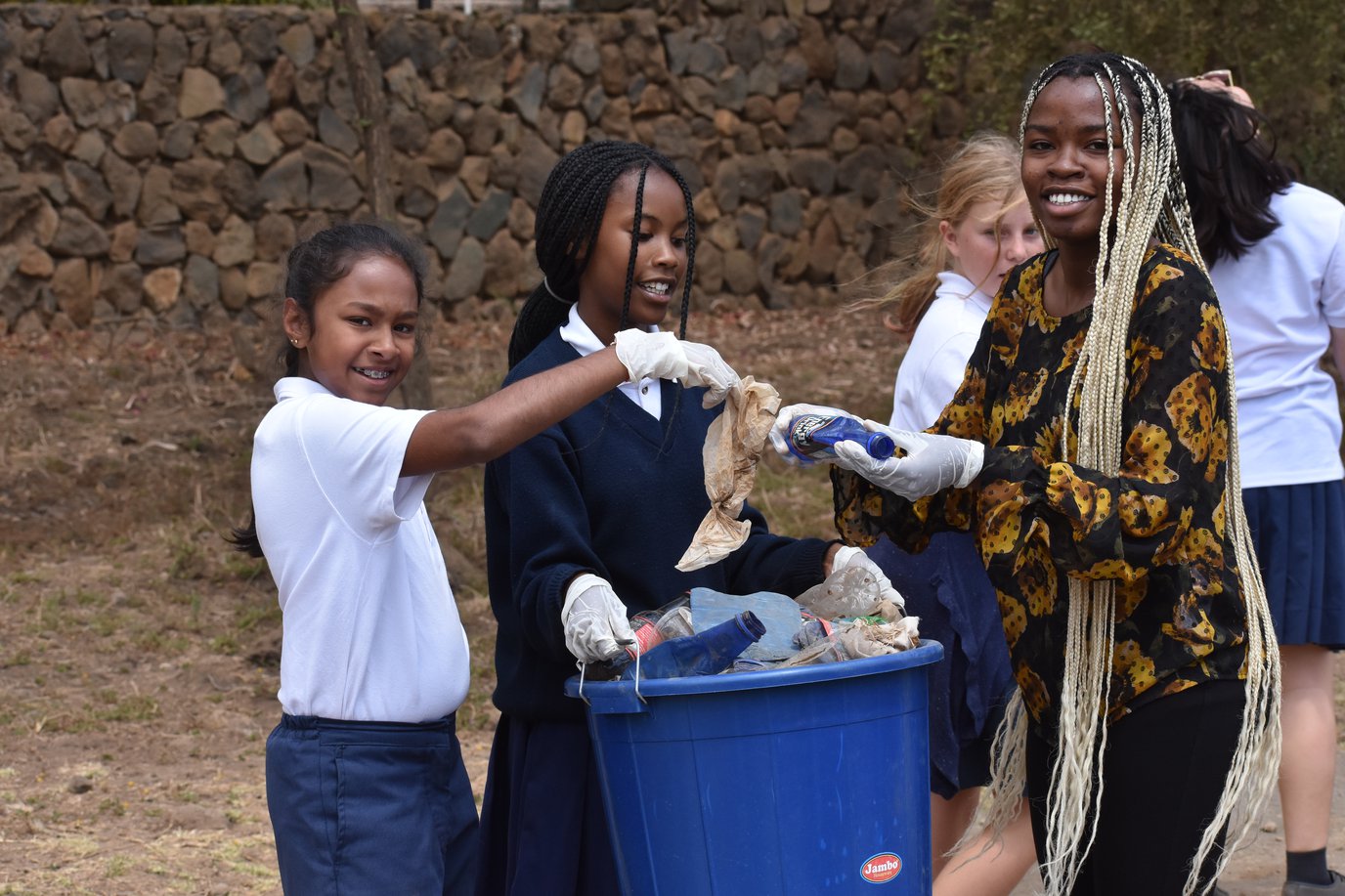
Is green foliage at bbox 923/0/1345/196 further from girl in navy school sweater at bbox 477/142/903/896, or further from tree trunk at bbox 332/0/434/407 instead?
girl in navy school sweater at bbox 477/142/903/896

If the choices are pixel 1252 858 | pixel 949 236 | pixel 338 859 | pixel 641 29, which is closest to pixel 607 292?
pixel 338 859

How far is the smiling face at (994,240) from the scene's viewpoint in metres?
3.28

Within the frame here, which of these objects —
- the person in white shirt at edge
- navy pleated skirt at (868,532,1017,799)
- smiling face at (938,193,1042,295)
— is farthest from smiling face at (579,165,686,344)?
the person in white shirt at edge

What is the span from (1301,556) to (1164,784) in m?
1.44

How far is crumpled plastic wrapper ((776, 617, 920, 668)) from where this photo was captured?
2.07 meters

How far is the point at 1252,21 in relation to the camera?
741 centimetres

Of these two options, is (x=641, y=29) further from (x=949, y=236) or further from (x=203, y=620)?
(x=949, y=236)

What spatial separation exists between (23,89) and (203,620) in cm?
412

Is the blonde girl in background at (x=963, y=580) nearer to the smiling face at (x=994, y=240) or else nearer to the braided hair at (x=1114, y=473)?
the smiling face at (x=994, y=240)

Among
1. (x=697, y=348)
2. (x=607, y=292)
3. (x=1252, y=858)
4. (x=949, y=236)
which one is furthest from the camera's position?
(x=1252, y=858)

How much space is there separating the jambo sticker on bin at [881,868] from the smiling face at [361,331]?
1.00m

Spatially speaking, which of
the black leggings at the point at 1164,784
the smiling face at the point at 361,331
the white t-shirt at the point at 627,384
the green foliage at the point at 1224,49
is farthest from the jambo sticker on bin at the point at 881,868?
the green foliage at the point at 1224,49

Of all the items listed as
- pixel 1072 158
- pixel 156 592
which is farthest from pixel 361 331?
pixel 156 592

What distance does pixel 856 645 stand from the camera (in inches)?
81.5
